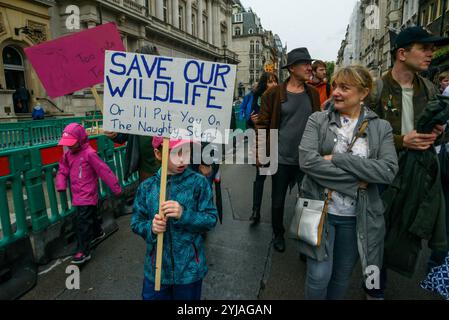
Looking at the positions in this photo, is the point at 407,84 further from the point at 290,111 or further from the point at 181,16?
the point at 181,16

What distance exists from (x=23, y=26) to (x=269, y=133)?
18967 millimetres

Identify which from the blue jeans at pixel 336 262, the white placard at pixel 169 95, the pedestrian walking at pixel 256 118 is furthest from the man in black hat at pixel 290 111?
the white placard at pixel 169 95

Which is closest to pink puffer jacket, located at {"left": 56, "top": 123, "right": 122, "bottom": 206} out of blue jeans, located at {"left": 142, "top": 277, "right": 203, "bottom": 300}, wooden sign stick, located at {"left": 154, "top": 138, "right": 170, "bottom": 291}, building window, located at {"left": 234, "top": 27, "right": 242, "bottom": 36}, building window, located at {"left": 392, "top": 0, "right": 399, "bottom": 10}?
blue jeans, located at {"left": 142, "top": 277, "right": 203, "bottom": 300}

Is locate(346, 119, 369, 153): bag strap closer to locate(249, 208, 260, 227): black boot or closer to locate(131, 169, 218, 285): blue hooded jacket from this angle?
locate(131, 169, 218, 285): blue hooded jacket

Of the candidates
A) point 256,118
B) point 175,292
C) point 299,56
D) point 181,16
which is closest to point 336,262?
point 175,292

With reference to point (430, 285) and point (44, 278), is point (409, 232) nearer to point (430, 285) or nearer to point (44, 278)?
point (430, 285)

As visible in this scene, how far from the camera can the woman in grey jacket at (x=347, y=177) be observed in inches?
75.6

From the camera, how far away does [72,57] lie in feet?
9.42

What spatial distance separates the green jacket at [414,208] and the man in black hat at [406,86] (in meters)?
0.18

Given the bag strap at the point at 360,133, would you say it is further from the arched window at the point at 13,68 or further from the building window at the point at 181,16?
the building window at the point at 181,16

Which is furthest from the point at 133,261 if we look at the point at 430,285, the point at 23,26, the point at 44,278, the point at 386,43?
the point at 386,43

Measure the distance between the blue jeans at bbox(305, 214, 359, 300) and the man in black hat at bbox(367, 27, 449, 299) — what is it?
545 millimetres

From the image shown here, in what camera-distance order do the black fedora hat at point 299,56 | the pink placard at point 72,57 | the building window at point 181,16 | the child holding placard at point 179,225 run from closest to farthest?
the child holding placard at point 179,225 < the pink placard at point 72,57 < the black fedora hat at point 299,56 < the building window at point 181,16

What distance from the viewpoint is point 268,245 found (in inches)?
143
